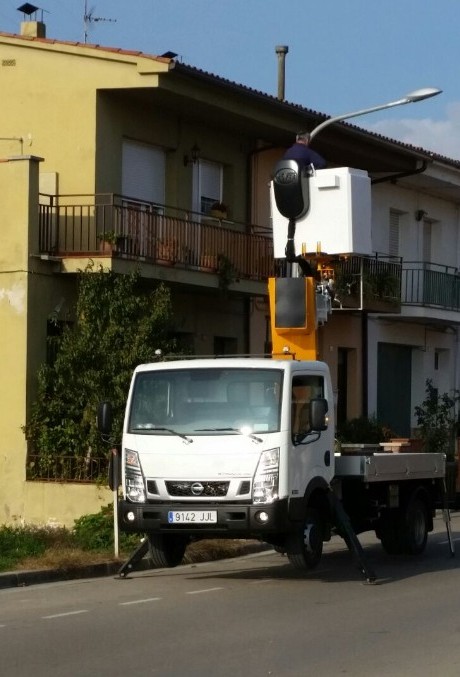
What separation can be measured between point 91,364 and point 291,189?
583 centimetres

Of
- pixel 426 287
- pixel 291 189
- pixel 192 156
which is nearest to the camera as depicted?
pixel 291 189

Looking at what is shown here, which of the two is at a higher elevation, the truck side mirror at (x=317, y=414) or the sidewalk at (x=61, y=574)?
the truck side mirror at (x=317, y=414)

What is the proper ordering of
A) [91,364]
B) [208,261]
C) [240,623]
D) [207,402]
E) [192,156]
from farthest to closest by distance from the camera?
[192,156] < [208,261] < [91,364] < [207,402] < [240,623]

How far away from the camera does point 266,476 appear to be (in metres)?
13.7

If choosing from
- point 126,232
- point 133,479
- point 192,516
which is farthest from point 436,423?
point 192,516

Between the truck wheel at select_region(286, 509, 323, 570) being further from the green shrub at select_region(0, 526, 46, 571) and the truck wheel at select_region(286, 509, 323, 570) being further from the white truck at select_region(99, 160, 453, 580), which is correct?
the green shrub at select_region(0, 526, 46, 571)

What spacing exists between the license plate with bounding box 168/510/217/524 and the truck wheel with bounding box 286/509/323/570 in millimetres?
932

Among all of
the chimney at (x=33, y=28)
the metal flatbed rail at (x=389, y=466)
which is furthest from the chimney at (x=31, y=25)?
the metal flatbed rail at (x=389, y=466)

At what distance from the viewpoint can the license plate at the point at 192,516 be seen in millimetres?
13727

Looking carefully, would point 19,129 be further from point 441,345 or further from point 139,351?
point 441,345

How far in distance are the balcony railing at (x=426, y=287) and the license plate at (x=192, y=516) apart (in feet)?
62.9

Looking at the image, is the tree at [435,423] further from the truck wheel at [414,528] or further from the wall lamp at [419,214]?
the truck wheel at [414,528]

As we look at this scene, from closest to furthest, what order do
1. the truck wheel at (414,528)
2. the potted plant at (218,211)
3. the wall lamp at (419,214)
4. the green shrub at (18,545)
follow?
the green shrub at (18,545) < the truck wheel at (414,528) < the potted plant at (218,211) < the wall lamp at (419,214)

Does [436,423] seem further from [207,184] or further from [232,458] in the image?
[232,458]
